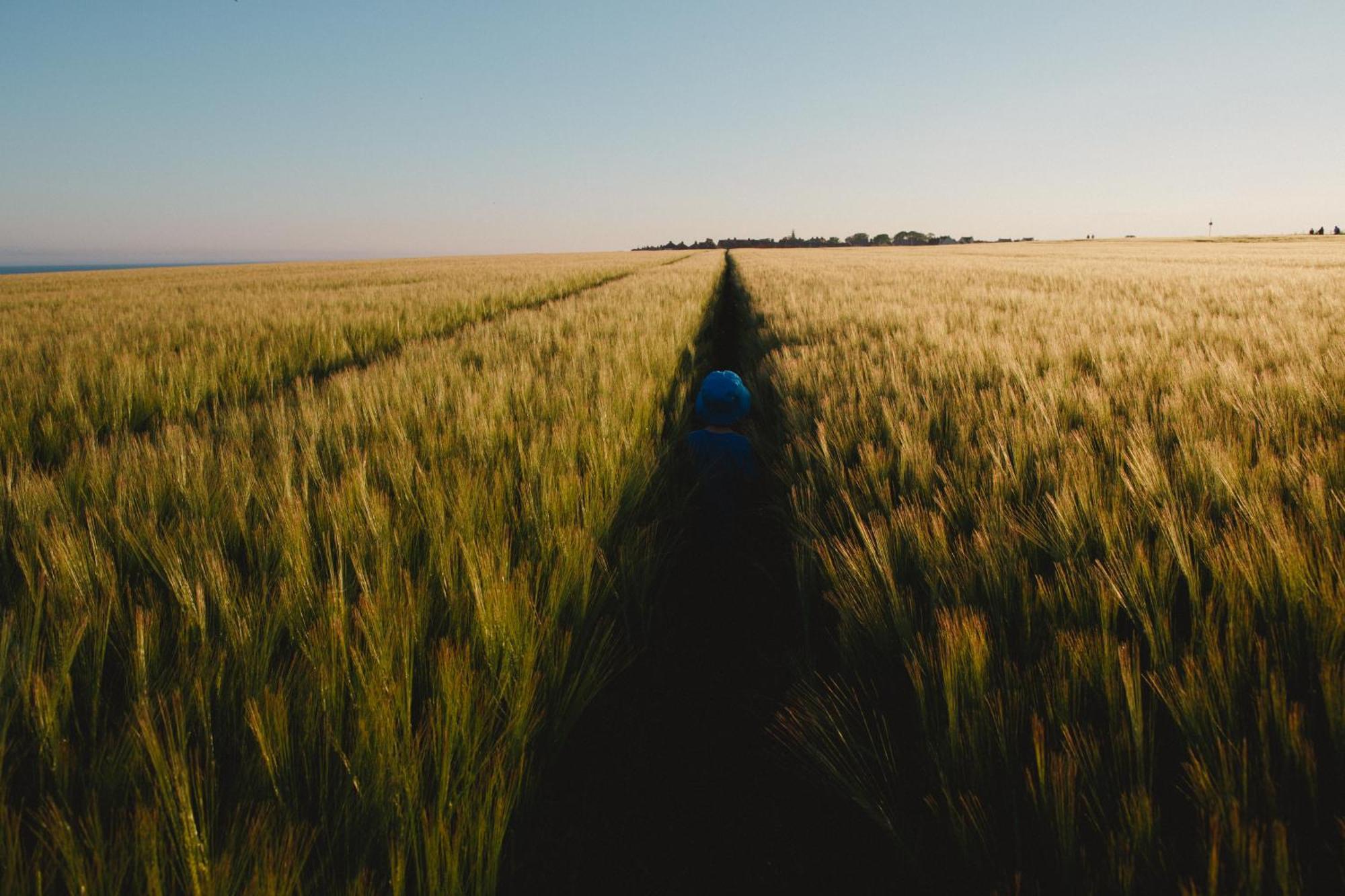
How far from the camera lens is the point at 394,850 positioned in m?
0.54

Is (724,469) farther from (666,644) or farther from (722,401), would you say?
(666,644)

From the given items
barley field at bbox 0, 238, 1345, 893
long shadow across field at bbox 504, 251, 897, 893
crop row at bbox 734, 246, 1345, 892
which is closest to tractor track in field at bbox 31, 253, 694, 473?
barley field at bbox 0, 238, 1345, 893

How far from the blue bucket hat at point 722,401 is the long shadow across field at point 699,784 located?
762mm

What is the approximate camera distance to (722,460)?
2.22 m

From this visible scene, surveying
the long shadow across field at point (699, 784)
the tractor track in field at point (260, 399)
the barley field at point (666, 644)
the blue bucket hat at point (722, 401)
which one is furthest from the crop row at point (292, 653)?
the blue bucket hat at point (722, 401)

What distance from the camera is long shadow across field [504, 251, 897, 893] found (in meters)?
0.83

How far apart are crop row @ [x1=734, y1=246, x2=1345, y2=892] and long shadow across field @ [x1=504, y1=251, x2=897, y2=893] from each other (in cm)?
12

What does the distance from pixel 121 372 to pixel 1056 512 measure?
4000 mm

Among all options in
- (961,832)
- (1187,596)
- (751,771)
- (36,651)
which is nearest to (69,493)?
(36,651)

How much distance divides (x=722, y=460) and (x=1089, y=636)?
1.56 meters

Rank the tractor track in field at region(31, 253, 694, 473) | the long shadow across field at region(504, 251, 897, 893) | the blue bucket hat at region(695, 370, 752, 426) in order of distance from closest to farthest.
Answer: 1. the long shadow across field at region(504, 251, 897, 893)
2. the tractor track in field at region(31, 253, 694, 473)
3. the blue bucket hat at region(695, 370, 752, 426)

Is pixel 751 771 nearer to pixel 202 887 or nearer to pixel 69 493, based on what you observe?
pixel 202 887

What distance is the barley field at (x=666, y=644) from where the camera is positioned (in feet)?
1.78

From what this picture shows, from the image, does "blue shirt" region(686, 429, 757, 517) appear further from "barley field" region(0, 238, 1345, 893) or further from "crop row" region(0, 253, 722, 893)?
"crop row" region(0, 253, 722, 893)
